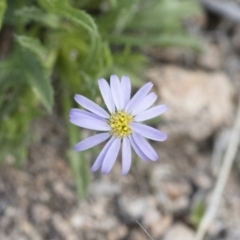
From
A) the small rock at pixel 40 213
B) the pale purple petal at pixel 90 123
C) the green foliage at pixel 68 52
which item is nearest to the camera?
the pale purple petal at pixel 90 123

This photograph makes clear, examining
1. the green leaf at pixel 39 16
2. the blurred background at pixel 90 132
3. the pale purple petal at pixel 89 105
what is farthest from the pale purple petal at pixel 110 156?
the green leaf at pixel 39 16

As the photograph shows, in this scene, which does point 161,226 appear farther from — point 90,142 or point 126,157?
point 90,142

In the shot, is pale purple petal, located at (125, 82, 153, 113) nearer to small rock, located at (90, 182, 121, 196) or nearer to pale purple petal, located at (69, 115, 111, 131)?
pale purple petal, located at (69, 115, 111, 131)

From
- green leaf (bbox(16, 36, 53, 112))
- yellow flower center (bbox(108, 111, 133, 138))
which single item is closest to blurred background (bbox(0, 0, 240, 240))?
green leaf (bbox(16, 36, 53, 112))

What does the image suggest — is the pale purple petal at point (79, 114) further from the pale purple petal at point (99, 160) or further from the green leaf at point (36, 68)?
the green leaf at point (36, 68)

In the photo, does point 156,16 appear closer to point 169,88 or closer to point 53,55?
point 169,88

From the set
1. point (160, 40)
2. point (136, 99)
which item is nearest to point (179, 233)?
point (160, 40)
